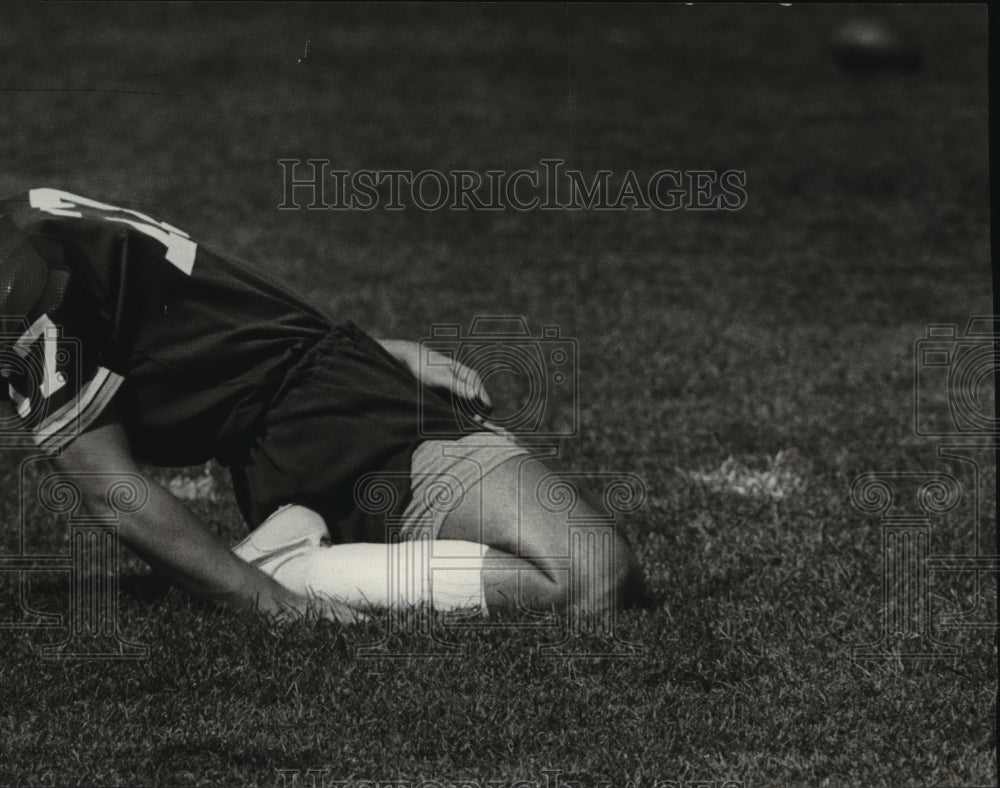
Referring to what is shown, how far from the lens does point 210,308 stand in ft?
11.6

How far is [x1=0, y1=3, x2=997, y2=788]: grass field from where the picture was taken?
2.91m

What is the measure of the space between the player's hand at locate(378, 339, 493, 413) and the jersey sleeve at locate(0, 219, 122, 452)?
861 millimetres

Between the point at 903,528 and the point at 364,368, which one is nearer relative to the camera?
the point at 364,368

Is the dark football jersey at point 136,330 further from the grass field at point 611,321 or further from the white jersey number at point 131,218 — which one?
the grass field at point 611,321

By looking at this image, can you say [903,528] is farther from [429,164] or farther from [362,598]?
[429,164]

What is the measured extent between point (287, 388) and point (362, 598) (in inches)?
20.6

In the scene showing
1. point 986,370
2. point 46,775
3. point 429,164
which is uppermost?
point 429,164

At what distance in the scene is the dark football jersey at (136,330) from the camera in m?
3.24

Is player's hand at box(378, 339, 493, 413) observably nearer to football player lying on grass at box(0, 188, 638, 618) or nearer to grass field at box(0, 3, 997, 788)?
football player lying on grass at box(0, 188, 638, 618)

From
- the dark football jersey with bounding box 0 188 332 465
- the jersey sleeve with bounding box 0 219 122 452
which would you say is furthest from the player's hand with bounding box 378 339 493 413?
the jersey sleeve with bounding box 0 219 122 452

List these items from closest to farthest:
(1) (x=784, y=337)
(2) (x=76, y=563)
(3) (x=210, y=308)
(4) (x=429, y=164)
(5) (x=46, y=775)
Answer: (5) (x=46, y=775) < (3) (x=210, y=308) < (2) (x=76, y=563) < (1) (x=784, y=337) < (4) (x=429, y=164)

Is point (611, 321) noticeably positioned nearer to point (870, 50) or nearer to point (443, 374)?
point (443, 374)

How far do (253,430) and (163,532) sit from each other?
39 cm

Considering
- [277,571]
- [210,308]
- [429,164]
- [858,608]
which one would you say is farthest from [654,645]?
[429,164]
